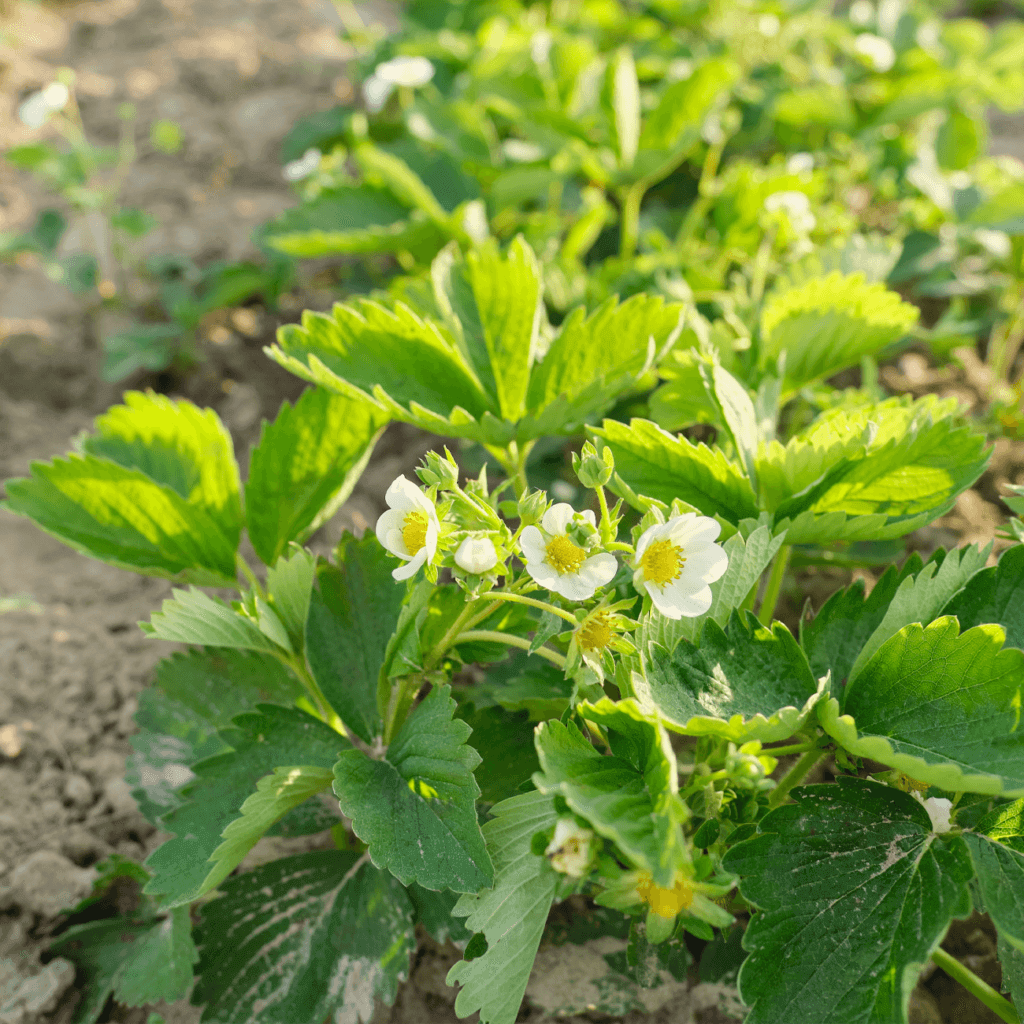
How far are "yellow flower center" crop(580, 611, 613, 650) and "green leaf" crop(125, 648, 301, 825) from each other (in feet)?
1.91

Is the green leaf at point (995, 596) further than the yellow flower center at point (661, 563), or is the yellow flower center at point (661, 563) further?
the green leaf at point (995, 596)

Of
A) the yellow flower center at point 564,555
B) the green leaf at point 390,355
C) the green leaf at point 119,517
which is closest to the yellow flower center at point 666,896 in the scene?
the yellow flower center at point 564,555

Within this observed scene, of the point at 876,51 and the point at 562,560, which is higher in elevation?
the point at 562,560

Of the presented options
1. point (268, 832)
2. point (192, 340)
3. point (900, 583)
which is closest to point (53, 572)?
point (192, 340)

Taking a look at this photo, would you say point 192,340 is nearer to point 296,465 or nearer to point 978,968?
point 296,465

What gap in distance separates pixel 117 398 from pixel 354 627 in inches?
64.2

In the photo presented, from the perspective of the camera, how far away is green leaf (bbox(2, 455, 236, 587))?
1473 millimetres

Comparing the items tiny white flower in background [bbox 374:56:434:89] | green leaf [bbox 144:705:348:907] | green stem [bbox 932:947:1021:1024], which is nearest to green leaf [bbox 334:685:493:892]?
green leaf [bbox 144:705:348:907]

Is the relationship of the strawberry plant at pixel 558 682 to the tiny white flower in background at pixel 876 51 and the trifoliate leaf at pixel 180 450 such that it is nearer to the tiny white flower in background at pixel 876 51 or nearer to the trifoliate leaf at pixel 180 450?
the trifoliate leaf at pixel 180 450

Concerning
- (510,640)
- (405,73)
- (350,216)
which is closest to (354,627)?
(510,640)

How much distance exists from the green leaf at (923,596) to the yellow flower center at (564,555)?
15.7 inches

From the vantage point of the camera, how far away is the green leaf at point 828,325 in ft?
4.99

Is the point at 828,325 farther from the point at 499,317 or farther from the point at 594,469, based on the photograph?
the point at 594,469

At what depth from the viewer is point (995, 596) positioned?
3.80ft
